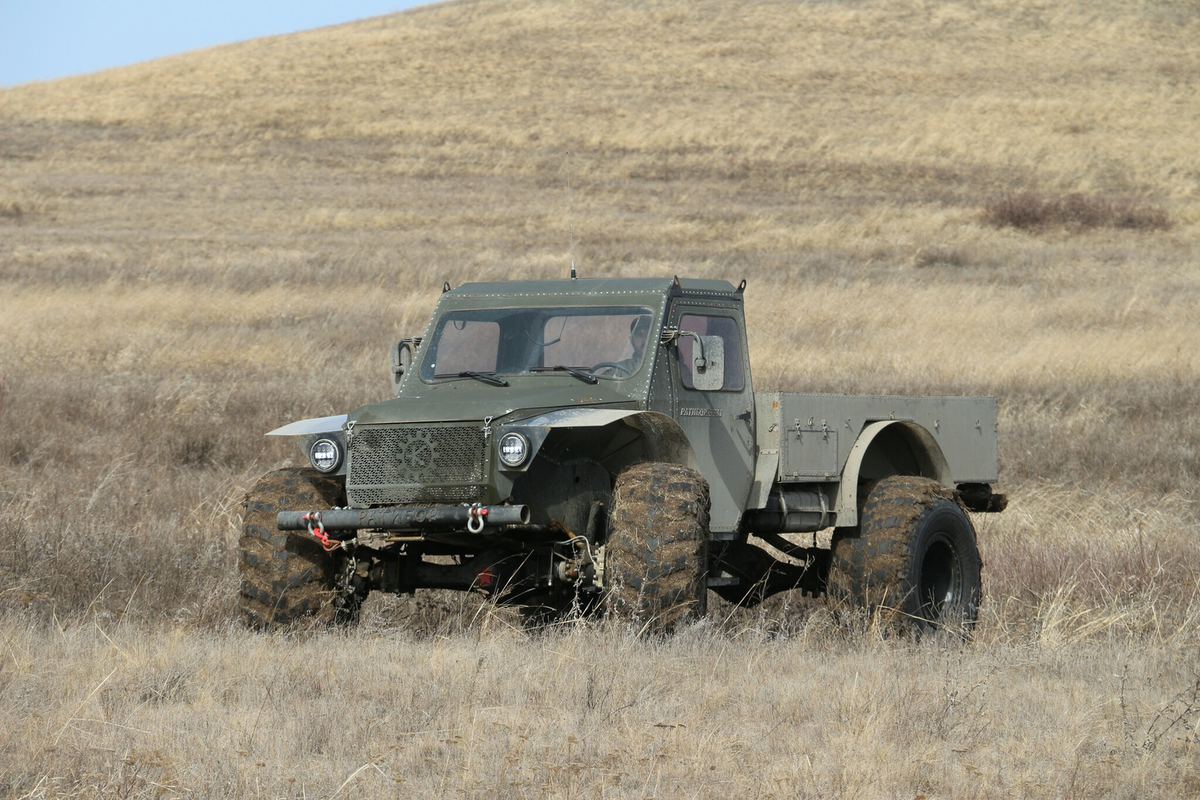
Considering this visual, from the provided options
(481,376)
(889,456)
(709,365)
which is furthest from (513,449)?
(889,456)

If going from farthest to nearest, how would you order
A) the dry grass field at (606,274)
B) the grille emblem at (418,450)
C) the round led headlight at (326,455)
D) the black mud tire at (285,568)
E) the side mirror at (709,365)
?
the side mirror at (709,365) → the black mud tire at (285,568) → the round led headlight at (326,455) → the grille emblem at (418,450) → the dry grass field at (606,274)

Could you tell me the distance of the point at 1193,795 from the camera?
4.72 m

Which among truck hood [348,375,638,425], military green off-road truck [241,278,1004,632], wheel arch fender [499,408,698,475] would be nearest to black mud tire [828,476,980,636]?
military green off-road truck [241,278,1004,632]

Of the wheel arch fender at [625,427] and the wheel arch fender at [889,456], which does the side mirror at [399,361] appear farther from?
the wheel arch fender at [889,456]

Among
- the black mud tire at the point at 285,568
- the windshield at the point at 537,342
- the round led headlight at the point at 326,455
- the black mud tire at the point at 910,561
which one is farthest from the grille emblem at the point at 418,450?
the black mud tire at the point at 910,561

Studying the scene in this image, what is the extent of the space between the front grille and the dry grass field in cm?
70

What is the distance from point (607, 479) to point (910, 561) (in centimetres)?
176

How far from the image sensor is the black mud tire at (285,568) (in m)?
7.07

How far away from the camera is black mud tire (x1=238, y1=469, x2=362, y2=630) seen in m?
7.07

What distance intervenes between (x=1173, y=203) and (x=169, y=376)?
27038 millimetres

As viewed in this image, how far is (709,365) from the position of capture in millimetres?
7562

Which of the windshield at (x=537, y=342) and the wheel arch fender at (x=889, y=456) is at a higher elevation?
the windshield at (x=537, y=342)

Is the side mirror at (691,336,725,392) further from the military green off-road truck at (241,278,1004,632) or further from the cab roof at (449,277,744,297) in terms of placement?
the cab roof at (449,277,744,297)

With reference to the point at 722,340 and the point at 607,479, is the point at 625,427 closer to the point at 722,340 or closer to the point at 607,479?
the point at 607,479
